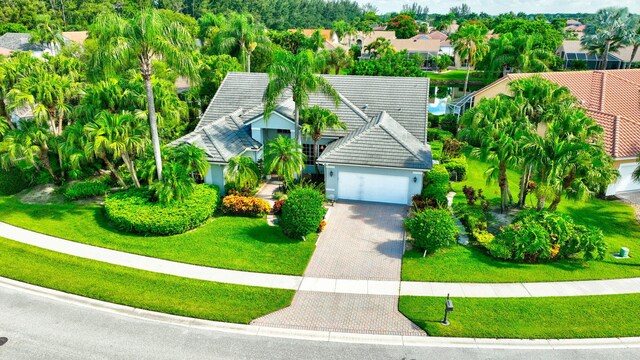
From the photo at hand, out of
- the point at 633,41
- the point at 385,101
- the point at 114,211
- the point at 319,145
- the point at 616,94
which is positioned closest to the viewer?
the point at 114,211

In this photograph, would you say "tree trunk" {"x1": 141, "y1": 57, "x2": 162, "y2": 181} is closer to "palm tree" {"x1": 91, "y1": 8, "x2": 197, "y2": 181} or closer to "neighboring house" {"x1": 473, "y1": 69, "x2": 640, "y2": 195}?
"palm tree" {"x1": 91, "y1": 8, "x2": 197, "y2": 181}

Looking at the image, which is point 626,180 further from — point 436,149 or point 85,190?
point 85,190

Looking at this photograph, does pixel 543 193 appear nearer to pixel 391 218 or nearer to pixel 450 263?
pixel 450 263

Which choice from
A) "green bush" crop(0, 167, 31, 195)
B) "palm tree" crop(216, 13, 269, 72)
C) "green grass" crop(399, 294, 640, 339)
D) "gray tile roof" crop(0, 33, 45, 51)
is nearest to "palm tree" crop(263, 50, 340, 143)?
"green grass" crop(399, 294, 640, 339)

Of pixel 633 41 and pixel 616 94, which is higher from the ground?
pixel 633 41

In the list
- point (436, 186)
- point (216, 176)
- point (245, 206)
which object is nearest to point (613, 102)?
point (436, 186)

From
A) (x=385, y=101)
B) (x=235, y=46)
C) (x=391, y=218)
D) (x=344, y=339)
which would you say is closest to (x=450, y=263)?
(x=391, y=218)

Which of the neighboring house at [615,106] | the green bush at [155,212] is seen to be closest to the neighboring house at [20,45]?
the green bush at [155,212]
